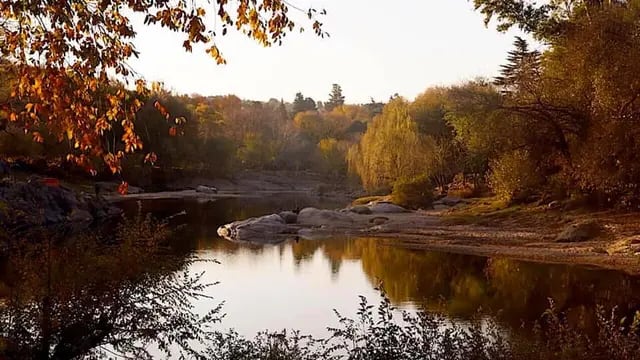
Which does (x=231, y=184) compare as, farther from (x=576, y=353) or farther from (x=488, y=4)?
(x=576, y=353)

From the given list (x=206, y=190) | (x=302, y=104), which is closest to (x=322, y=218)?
(x=206, y=190)

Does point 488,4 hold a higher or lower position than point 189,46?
higher

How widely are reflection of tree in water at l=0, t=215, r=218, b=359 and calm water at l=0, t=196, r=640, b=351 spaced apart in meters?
0.01

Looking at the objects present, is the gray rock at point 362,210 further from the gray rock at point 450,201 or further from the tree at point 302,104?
the tree at point 302,104

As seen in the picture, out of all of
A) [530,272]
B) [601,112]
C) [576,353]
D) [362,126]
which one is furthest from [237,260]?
[362,126]

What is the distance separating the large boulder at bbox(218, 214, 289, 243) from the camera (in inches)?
1164

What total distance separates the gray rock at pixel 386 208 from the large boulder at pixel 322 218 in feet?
7.75

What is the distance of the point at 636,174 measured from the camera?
74.1ft

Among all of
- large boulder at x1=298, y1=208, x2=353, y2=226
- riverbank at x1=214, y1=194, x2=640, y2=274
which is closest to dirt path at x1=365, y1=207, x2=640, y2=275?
riverbank at x1=214, y1=194, x2=640, y2=274

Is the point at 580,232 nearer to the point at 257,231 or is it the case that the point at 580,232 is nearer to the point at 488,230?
the point at 488,230

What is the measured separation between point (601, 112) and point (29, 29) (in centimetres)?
2065

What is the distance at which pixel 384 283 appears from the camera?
60.1 feet

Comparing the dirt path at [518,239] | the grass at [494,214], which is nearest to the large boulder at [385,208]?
the grass at [494,214]

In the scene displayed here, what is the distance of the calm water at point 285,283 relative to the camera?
6.66m
